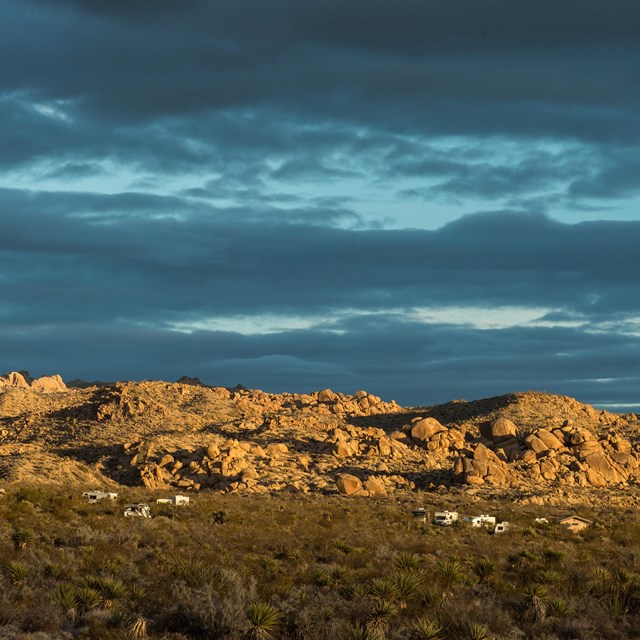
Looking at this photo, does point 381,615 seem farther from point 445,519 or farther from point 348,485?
point 348,485

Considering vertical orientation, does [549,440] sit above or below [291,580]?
above

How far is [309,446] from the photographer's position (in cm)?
8231

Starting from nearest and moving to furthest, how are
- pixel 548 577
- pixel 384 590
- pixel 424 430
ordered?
pixel 384 590, pixel 548 577, pixel 424 430

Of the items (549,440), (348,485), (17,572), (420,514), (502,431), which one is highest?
(502,431)

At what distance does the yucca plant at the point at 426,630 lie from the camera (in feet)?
Result: 58.8

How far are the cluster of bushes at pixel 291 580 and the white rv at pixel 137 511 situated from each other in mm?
599

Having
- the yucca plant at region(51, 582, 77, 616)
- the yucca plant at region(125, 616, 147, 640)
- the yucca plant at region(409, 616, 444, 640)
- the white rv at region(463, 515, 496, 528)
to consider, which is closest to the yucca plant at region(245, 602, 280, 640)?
the yucca plant at region(125, 616, 147, 640)

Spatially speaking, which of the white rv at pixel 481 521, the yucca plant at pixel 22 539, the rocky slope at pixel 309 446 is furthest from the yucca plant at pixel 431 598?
the rocky slope at pixel 309 446

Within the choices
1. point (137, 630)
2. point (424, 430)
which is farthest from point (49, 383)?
point (137, 630)

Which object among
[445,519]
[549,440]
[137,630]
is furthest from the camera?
[549,440]

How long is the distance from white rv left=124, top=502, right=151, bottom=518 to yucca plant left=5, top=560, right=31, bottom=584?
17888 mm

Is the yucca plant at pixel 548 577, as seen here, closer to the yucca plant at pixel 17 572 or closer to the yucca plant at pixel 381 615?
the yucca plant at pixel 381 615

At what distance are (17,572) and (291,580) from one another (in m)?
8.48

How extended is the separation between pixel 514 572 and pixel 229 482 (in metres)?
40.8
